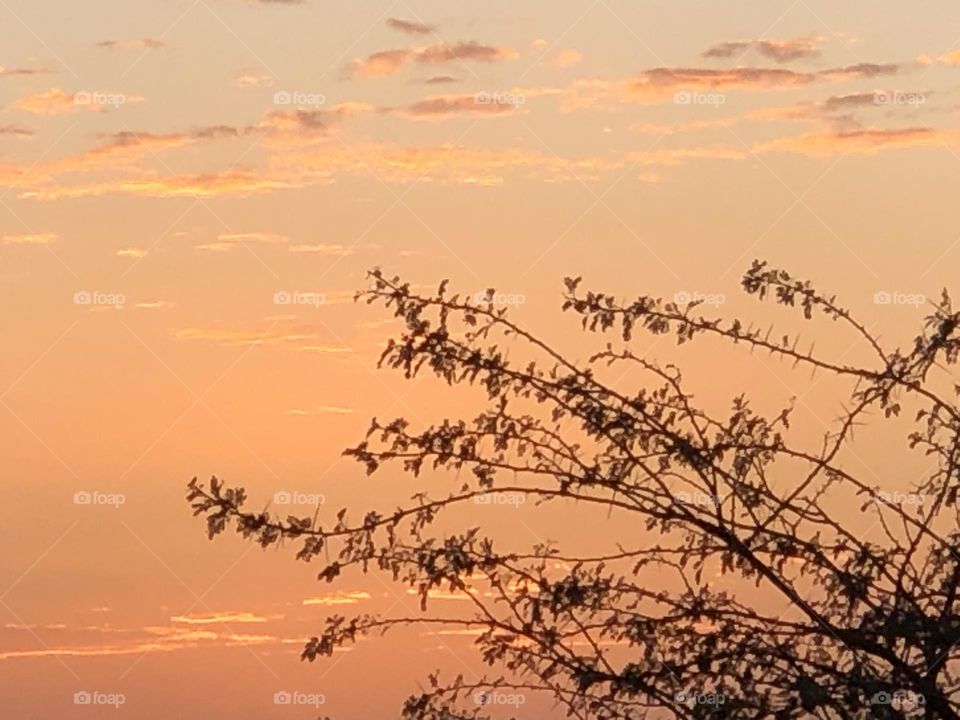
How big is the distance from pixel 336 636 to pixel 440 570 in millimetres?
634

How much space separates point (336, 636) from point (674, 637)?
1.44 metres

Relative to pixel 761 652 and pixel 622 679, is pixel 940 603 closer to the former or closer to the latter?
pixel 761 652

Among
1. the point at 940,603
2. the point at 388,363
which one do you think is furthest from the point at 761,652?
the point at 388,363

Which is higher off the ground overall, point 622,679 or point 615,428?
point 615,428

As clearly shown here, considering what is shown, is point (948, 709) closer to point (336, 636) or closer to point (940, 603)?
point (940, 603)

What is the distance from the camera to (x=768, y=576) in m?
7.17

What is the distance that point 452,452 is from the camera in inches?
286

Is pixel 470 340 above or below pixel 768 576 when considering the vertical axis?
above

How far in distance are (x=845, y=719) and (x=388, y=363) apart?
7.69 ft

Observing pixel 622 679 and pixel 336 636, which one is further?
pixel 336 636

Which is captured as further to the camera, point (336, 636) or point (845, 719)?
point (336, 636)

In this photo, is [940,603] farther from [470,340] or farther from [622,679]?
[470,340]

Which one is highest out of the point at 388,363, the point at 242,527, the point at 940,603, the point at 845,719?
the point at 388,363

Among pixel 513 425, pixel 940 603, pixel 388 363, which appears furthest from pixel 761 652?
Result: pixel 388 363
